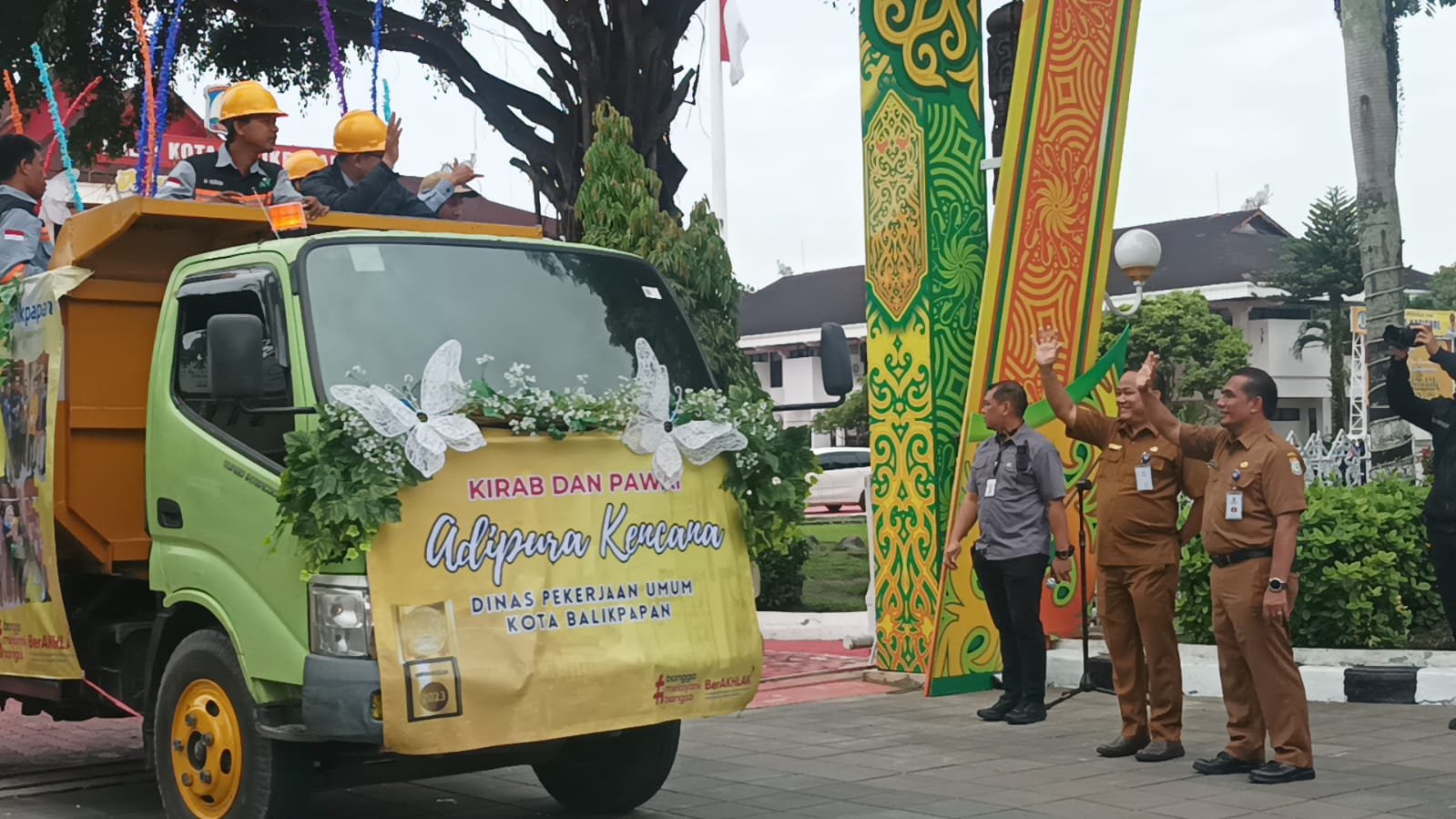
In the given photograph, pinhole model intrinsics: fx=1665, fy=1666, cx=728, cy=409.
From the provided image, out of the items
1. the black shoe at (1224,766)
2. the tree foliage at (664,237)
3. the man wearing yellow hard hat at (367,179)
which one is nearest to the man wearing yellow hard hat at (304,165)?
the man wearing yellow hard hat at (367,179)

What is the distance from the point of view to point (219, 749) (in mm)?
6086

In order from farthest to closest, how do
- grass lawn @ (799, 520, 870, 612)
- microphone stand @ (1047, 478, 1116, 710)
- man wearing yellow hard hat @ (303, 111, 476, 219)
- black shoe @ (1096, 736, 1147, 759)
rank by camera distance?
1. grass lawn @ (799, 520, 870, 612)
2. microphone stand @ (1047, 478, 1116, 710)
3. black shoe @ (1096, 736, 1147, 759)
4. man wearing yellow hard hat @ (303, 111, 476, 219)

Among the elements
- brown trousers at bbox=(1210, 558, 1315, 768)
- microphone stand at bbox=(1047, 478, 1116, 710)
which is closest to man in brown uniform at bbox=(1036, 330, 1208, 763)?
brown trousers at bbox=(1210, 558, 1315, 768)

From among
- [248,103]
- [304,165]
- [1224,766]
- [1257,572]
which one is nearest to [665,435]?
[1257,572]

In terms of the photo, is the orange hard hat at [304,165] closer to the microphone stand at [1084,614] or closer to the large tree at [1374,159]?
the microphone stand at [1084,614]

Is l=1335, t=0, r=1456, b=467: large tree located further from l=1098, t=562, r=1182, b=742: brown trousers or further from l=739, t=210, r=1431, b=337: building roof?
l=739, t=210, r=1431, b=337: building roof

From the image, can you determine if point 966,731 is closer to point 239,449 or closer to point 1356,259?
point 239,449

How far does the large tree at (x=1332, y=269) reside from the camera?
153 feet

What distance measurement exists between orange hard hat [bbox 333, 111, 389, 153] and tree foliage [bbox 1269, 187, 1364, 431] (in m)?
42.3

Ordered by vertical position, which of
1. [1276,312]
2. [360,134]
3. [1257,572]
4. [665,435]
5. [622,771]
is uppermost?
[1276,312]

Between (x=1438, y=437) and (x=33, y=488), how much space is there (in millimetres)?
6887

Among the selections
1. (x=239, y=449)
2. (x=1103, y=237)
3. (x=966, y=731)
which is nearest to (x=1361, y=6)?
(x=1103, y=237)

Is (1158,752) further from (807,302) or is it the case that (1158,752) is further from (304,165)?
(807,302)

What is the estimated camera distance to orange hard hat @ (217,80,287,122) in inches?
302
